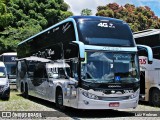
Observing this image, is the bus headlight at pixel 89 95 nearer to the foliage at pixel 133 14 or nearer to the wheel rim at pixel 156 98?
the wheel rim at pixel 156 98

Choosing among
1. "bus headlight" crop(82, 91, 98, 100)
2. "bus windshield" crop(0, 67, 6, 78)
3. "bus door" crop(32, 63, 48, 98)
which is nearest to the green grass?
"bus door" crop(32, 63, 48, 98)

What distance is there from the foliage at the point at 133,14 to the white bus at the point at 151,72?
97.8 ft

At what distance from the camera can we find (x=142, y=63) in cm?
1875

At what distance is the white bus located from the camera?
17359mm

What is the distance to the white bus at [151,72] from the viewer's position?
57.0 feet

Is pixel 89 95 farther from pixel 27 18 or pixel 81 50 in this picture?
pixel 27 18

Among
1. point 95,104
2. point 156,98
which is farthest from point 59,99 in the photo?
point 156,98

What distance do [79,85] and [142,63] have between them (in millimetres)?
6584

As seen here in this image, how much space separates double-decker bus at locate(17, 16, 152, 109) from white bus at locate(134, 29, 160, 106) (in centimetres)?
356

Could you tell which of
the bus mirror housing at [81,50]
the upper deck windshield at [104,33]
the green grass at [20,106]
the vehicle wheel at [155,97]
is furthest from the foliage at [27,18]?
the bus mirror housing at [81,50]

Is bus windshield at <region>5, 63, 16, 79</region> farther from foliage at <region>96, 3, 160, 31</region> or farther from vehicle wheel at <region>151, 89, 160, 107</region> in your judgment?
foliage at <region>96, 3, 160, 31</region>

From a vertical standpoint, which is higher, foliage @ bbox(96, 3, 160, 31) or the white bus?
foliage @ bbox(96, 3, 160, 31)

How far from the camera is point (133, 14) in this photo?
51.8m

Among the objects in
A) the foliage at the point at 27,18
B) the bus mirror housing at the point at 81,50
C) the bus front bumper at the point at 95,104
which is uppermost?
the foliage at the point at 27,18
